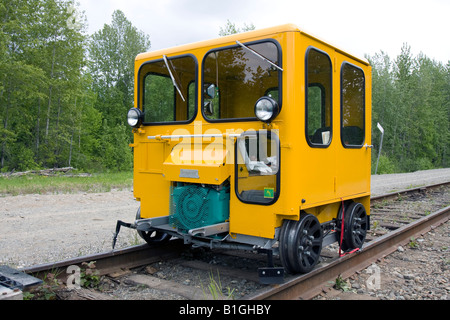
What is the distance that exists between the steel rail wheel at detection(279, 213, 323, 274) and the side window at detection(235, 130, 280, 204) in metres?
0.36

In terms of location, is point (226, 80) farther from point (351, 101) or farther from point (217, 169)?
point (351, 101)

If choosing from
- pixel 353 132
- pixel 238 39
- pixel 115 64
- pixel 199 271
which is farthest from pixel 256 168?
pixel 115 64

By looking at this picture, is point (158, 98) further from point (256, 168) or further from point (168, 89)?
point (256, 168)

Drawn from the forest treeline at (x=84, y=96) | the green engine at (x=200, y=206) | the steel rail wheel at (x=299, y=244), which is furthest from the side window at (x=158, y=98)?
the forest treeline at (x=84, y=96)

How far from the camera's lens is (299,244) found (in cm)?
388

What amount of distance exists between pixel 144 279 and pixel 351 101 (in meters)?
3.40

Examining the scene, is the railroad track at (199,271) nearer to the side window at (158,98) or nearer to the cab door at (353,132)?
the cab door at (353,132)

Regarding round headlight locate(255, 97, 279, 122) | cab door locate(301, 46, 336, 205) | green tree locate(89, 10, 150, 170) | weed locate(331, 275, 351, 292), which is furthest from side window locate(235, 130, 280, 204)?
green tree locate(89, 10, 150, 170)

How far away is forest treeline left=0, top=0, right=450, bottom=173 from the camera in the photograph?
76.9ft

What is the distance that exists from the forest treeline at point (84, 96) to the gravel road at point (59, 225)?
14.7 meters

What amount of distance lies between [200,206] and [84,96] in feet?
84.0

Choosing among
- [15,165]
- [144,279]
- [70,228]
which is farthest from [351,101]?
[15,165]

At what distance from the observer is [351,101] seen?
4.99m

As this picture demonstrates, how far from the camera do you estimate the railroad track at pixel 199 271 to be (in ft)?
12.3
